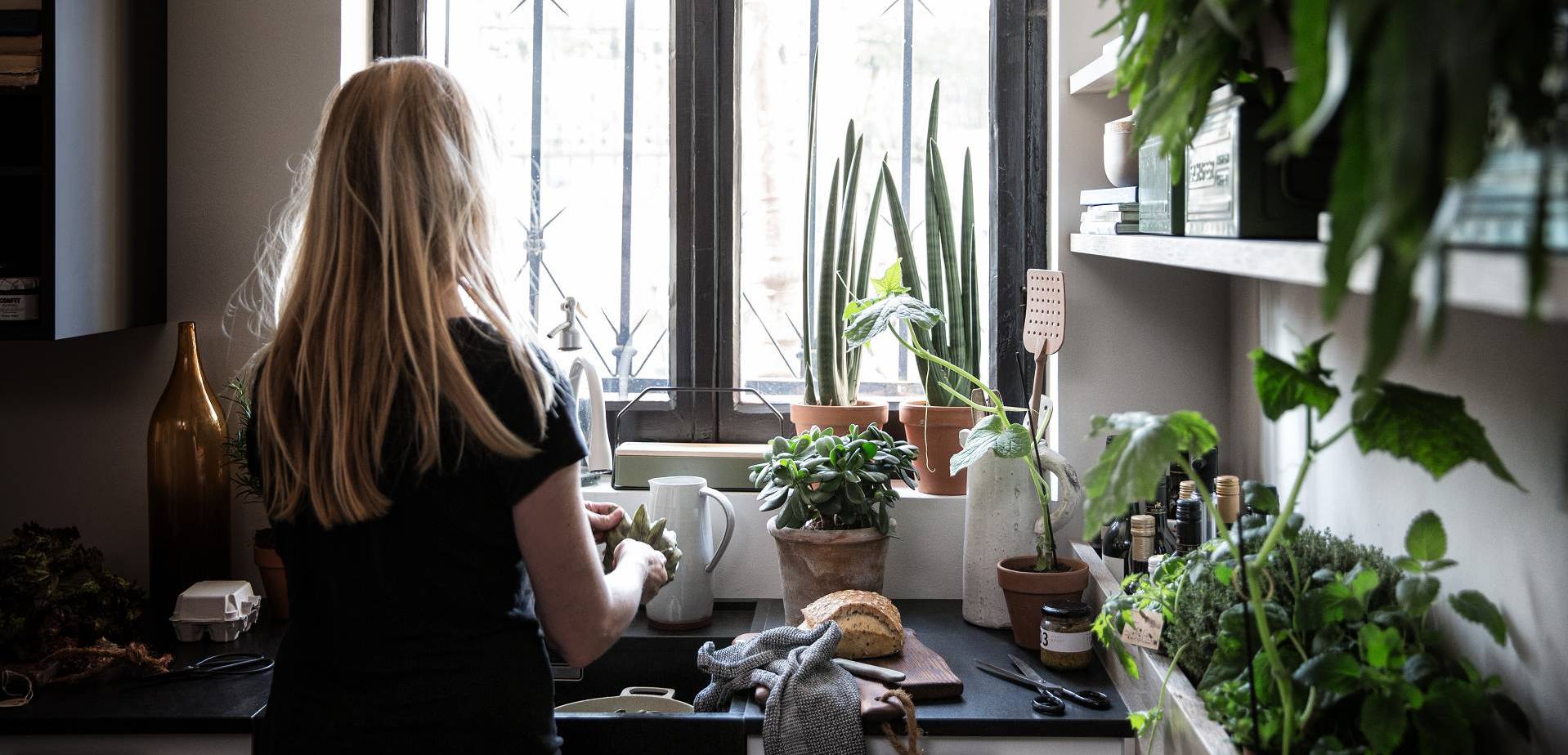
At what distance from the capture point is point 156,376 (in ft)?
7.29

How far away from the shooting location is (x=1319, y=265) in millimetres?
874

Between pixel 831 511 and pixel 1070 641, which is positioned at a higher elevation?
pixel 831 511

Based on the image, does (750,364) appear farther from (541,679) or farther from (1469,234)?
(1469,234)

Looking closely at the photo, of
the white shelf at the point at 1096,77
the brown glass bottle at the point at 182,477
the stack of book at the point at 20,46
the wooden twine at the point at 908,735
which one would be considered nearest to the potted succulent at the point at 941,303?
the white shelf at the point at 1096,77

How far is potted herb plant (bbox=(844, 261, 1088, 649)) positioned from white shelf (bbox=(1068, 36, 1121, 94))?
1.39 feet

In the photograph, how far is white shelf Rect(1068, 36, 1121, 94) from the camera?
5.76 feet

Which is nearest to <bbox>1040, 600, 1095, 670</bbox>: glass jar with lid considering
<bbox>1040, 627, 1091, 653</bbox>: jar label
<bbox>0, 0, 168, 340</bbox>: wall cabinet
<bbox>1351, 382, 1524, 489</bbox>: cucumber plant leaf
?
<bbox>1040, 627, 1091, 653</bbox>: jar label

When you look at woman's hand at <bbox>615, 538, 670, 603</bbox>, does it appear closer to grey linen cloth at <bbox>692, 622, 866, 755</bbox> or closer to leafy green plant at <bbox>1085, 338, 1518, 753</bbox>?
grey linen cloth at <bbox>692, 622, 866, 755</bbox>

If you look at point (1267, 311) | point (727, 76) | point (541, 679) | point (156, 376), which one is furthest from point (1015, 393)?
point (156, 376)

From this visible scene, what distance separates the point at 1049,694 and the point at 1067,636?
0.13 metres

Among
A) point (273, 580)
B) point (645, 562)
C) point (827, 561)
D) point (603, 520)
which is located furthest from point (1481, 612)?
point (273, 580)

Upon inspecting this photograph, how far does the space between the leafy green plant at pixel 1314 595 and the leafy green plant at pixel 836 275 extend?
1.16 meters

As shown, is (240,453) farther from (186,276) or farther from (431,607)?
(431,607)

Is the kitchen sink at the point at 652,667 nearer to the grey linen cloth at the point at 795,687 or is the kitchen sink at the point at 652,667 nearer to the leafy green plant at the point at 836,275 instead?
the grey linen cloth at the point at 795,687
